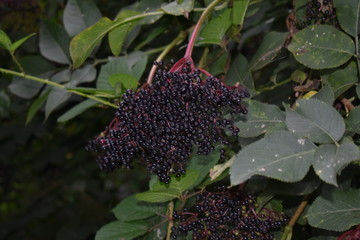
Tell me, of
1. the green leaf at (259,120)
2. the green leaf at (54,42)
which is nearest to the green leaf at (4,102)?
the green leaf at (54,42)

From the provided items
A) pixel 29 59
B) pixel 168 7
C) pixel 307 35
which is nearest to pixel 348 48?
pixel 307 35

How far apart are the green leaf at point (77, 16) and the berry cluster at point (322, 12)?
0.85m

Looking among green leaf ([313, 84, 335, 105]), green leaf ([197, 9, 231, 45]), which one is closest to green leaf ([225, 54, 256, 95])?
green leaf ([197, 9, 231, 45])

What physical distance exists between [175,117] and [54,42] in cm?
100

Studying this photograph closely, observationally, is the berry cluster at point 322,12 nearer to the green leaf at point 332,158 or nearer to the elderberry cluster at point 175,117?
the elderberry cluster at point 175,117

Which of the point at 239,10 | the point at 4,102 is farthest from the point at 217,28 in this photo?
the point at 4,102

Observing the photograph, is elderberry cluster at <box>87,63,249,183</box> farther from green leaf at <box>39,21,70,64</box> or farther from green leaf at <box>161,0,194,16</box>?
green leaf at <box>39,21,70,64</box>

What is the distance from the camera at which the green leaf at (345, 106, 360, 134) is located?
1.17 m

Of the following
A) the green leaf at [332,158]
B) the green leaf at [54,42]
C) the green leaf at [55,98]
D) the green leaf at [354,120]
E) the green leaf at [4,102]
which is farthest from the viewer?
the green leaf at [4,102]

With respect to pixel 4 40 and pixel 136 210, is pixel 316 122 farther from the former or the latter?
pixel 4 40

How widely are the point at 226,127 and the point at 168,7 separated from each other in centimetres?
43

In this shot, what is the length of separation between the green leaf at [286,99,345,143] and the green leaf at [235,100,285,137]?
0.17 metres

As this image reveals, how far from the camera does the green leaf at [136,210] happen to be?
1531mm

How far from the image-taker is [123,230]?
5.03 feet
